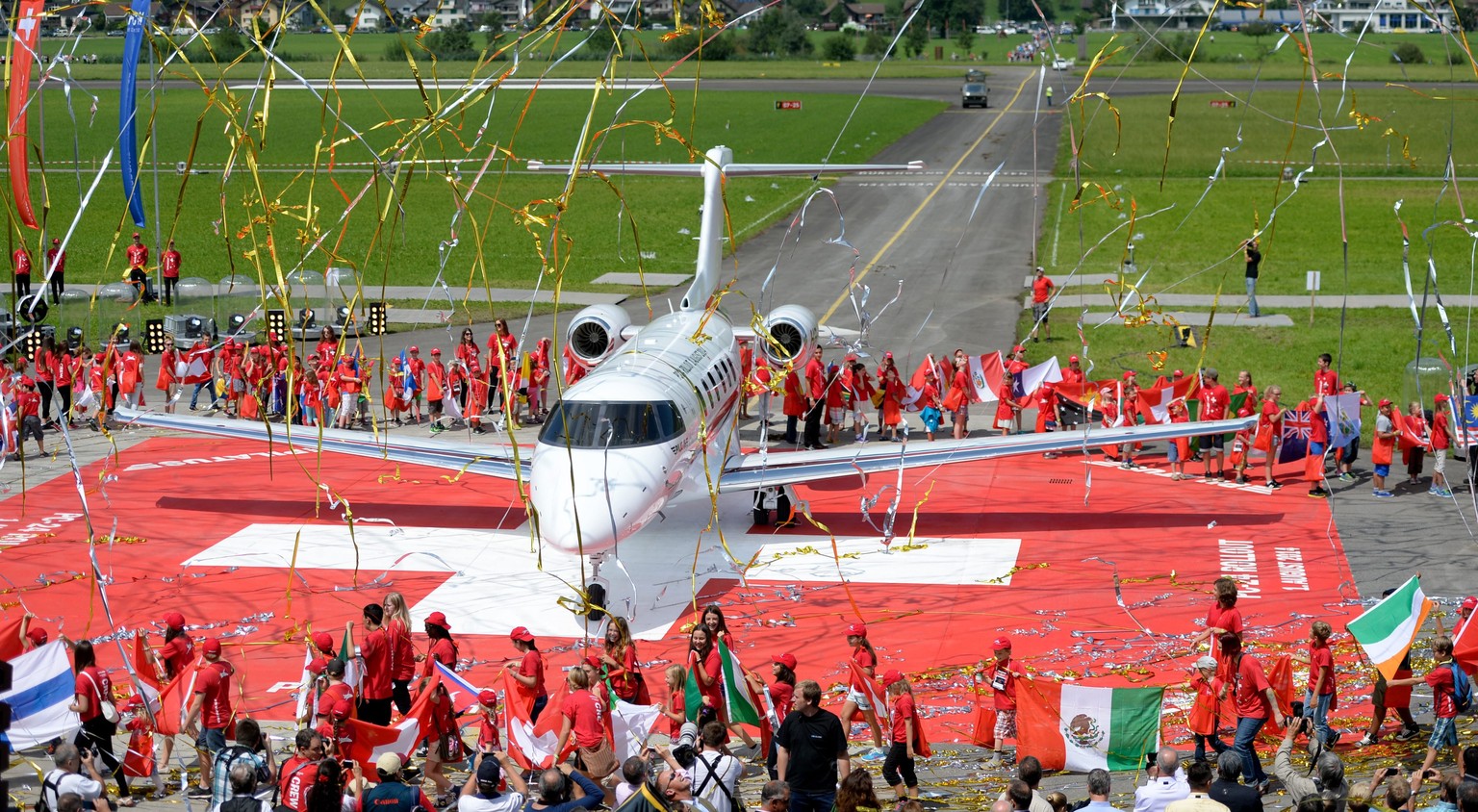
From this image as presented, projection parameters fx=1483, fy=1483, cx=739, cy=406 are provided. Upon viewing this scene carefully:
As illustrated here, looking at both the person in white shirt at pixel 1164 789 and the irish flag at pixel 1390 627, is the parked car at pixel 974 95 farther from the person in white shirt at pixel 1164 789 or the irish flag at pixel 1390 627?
the person in white shirt at pixel 1164 789

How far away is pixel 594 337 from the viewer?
82.6ft

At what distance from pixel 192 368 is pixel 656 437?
41.8 feet

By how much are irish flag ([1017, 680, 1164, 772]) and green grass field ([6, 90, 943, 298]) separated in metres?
6.46

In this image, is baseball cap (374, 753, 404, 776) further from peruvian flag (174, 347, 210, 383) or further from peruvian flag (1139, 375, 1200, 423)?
peruvian flag (174, 347, 210, 383)

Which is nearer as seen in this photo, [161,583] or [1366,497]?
[161,583]

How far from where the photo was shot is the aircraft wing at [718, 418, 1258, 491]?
2081 centimetres

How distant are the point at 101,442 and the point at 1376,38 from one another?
98417mm

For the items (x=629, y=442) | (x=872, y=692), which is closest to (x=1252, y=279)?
(x=629, y=442)

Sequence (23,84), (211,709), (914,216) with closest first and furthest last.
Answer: (211,709) < (23,84) < (914,216)

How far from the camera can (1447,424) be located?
22.3 metres

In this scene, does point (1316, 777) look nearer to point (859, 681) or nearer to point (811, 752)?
point (859, 681)

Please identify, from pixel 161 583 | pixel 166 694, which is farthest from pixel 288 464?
pixel 166 694

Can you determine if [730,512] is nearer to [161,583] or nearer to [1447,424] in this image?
[161,583]

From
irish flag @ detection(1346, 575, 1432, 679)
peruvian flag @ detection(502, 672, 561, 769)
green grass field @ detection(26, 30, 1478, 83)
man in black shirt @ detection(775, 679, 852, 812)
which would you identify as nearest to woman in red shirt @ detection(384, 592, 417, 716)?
peruvian flag @ detection(502, 672, 561, 769)
